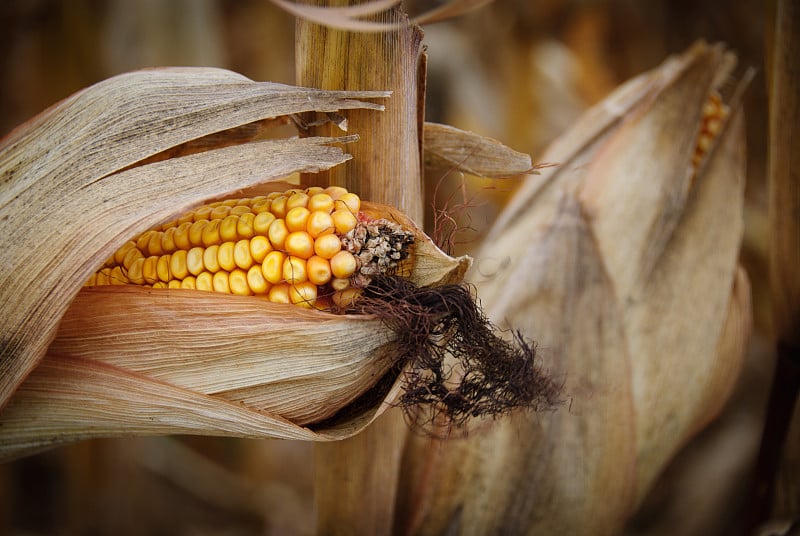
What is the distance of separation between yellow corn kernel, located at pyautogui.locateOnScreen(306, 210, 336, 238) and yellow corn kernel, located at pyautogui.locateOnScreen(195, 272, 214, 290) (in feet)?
0.39

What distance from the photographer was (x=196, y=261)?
0.58 meters

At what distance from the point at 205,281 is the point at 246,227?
70mm

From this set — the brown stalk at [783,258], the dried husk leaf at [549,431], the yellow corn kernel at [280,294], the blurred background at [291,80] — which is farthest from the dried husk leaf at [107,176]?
the blurred background at [291,80]

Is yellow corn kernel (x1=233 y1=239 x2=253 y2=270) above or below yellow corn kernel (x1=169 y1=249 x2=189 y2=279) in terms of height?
above

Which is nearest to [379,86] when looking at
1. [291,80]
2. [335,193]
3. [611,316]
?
[335,193]

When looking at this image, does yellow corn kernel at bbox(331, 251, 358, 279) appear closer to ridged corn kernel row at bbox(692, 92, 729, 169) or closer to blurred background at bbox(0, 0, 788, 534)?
ridged corn kernel row at bbox(692, 92, 729, 169)

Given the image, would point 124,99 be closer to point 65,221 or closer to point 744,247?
point 65,221

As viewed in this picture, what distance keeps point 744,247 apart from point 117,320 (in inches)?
61.7

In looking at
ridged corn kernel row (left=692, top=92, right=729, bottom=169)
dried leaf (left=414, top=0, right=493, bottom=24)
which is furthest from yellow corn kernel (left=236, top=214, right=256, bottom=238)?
ridged corn kernel row (left=692, top=92, right=729, bottom=169)

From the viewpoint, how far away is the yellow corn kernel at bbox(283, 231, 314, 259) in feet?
1.75

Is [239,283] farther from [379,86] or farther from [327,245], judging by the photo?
[379,86]

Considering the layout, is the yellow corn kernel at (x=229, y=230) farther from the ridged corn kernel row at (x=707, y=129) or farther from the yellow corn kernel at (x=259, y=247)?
the ridged corn kernel row at (x=707, y=129)

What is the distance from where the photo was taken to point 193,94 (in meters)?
0.59

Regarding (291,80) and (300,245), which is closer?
(300,245)
